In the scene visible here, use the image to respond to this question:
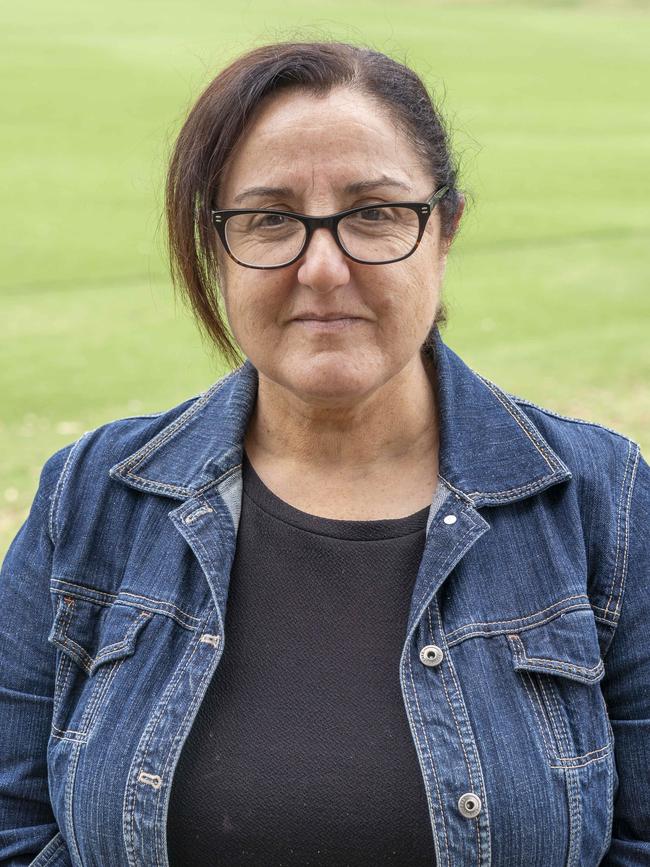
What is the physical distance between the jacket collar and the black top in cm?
15

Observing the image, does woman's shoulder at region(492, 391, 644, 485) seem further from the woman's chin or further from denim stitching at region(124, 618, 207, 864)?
denim stitching at region(124, 618, 207, 864)

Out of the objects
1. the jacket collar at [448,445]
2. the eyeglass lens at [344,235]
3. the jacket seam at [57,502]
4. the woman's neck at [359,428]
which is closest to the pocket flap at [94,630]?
the jacket seam at [57,502]

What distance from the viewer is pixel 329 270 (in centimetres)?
169

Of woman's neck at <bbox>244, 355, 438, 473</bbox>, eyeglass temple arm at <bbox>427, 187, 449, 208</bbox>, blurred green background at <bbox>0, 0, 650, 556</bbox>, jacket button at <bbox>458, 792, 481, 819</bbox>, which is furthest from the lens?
blurred green background at <bbox>0, 0, 650, 556</bbox>

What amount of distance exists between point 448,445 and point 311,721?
50 centimetres

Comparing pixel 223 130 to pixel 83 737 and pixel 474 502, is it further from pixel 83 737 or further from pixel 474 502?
pixel 83 737

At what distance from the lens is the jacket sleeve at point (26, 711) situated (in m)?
1.83

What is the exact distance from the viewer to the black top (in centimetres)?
165

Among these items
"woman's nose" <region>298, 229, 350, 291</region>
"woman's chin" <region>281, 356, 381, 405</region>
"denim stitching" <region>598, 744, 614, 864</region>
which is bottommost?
"denim stitching" <region>598, 744, 614, 864</region>

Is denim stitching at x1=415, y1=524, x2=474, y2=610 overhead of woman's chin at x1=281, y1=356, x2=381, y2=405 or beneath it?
beneath

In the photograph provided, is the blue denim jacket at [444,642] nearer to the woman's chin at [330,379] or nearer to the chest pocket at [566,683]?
the chest pocket at [566,683]

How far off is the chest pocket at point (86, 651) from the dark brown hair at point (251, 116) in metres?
0.57

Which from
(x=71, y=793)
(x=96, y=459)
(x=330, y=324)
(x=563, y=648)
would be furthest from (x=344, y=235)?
(x=71, y=793)

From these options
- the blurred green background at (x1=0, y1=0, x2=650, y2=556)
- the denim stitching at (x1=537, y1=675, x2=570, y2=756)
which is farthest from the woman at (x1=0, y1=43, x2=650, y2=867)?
the blurred green background at (x1=0, y1=0, x2=650, y2=556)
